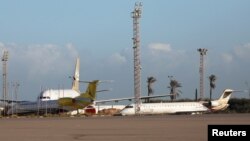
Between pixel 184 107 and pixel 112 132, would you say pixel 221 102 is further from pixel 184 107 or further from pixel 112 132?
pixel 112 132

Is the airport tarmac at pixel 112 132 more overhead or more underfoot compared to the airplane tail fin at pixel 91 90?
more underfoot

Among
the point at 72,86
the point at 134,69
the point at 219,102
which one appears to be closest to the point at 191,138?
the point at 134,69

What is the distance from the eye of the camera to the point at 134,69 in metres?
82.8

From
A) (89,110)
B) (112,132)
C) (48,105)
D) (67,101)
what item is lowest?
(89,110)

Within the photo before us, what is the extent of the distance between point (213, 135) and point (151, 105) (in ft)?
281

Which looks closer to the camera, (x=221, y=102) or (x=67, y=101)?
(x=67, y=101)

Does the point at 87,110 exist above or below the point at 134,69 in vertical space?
below

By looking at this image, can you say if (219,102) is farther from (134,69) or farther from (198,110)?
(134,69)

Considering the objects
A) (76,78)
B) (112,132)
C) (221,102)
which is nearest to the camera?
(112,132)

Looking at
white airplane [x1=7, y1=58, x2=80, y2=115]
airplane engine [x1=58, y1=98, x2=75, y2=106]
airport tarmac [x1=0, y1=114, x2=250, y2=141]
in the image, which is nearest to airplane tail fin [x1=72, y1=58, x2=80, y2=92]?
white airplane [x1=7, y1=58, x2=80, y2=115]

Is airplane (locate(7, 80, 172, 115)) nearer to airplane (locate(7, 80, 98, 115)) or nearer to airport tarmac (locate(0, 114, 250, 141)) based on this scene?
airplane (locate(7, 80, 98, 115))

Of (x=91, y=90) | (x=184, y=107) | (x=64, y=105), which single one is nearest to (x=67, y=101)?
(x=64, y=105)

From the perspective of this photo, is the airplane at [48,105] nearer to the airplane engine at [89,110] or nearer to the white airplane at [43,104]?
the white airplane at [43,104]

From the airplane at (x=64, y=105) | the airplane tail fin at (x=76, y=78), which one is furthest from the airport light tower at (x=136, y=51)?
the airplane tail fin at (x=76, y=78)
